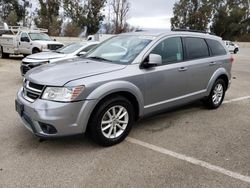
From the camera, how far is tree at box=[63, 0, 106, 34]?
42.5 m

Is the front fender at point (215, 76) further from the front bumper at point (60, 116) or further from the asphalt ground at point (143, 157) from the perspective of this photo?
the front bumper at point (60, 116)

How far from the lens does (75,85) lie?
12.4 feet

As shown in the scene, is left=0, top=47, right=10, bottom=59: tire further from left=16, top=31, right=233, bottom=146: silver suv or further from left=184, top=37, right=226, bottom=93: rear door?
left=184, top=37, right=226, bottom=93: rear door

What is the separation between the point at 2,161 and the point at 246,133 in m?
3.85

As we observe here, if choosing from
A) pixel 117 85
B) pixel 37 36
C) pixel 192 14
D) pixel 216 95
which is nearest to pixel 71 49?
pixel 216 95

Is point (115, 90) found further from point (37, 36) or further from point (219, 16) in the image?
point (219, 16)

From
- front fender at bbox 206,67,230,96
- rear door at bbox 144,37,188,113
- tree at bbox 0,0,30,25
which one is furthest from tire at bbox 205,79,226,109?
tree at bbox 0,0,30,25

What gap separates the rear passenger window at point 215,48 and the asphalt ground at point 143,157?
1483 millimetres

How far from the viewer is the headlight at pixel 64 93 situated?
3.75 m

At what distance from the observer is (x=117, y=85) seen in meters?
4.10

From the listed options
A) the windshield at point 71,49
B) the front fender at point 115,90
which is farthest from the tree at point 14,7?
the front fender at point 115,90

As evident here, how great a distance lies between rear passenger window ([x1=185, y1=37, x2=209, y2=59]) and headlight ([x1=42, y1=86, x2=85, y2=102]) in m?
2.46

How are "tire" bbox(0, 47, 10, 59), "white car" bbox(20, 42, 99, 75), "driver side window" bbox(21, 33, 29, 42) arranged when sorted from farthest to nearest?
"tire" bbox(0, 47, 10, 59)
"driver side window" bbox(21, 33, 29, 42)
"white car" bbox(20, 42, 99, 75)

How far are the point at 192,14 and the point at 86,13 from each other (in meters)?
24.2
